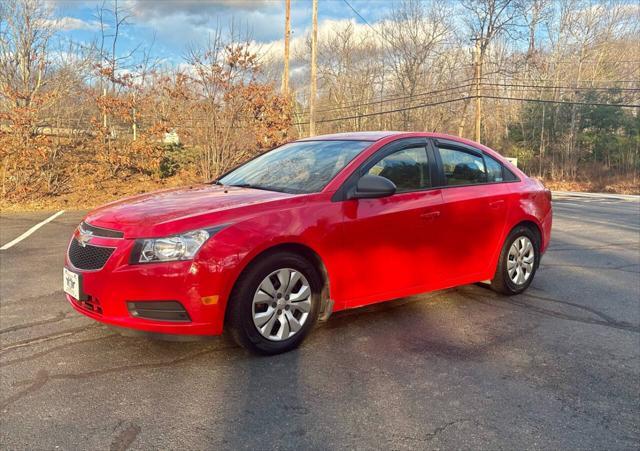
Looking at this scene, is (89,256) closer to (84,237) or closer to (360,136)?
(84,237)

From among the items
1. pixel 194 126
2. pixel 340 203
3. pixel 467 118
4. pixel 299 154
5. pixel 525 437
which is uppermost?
pixel 467 118

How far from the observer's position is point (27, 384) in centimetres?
304

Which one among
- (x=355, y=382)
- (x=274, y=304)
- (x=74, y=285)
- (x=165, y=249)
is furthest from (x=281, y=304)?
(x=74, y=285)

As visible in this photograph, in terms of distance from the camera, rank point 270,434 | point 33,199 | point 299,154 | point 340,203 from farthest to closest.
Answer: point 33,199
point 299,154
point 340,203
point 270,434

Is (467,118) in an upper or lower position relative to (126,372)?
upper

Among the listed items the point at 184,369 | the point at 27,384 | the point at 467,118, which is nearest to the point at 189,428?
the point at 184,369

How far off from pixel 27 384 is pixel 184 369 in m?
0.92

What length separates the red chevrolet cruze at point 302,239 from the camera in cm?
316

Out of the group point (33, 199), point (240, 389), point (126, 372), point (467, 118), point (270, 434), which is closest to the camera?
point (270, 434)

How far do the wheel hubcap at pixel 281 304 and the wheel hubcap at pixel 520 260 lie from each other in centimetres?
244

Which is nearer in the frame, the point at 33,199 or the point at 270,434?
the point at 270,434

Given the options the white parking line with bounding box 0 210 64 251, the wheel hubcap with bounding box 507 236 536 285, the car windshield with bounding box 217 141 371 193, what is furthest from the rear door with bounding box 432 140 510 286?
the white parking line with bounding box 0 210 64 251

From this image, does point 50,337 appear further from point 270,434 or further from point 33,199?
point 33,199

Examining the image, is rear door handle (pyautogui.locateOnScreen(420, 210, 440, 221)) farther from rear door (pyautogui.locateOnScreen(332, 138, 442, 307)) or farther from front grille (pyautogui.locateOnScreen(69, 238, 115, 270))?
front grille (pyautogui.locateOnScreen(69, 238, 115, 270))
